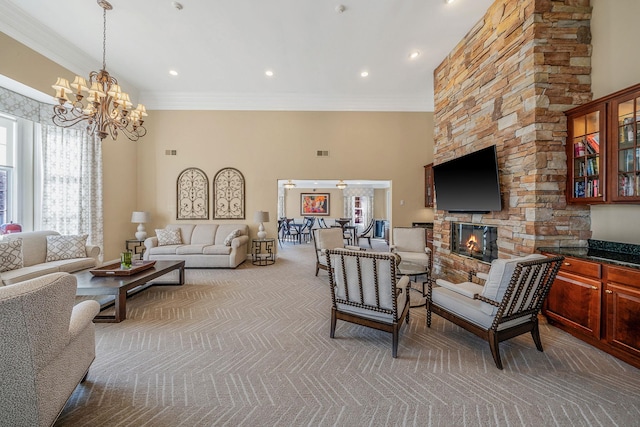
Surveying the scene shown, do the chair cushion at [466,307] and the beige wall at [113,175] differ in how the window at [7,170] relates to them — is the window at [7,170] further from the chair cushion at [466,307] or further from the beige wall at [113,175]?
the chair cushion at [466,307]

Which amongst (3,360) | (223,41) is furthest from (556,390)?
(223,41)

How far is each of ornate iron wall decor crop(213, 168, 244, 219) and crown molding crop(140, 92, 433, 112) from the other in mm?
1742

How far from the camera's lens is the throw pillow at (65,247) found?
4375 mm

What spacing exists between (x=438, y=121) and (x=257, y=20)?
3.81 m

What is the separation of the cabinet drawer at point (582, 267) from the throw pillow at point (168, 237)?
6959 millimetres

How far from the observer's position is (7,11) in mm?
3762

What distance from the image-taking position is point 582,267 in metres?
2.66

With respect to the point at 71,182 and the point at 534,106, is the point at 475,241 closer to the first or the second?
the point at 534,106

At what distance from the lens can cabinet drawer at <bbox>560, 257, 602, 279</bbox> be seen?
2.52 meters

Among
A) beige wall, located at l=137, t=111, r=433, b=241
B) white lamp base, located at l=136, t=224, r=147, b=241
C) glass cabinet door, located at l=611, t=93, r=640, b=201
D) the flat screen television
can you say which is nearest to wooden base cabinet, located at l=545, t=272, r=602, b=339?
glass cabinet door, located at l=611, t=93, r=640, b=201

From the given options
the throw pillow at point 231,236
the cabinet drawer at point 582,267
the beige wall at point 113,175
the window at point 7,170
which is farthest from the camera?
the throw pillow at point 231,236

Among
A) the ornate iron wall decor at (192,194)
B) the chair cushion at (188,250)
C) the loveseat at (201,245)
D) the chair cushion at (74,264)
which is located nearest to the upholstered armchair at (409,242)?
the loveseat at (201,245)

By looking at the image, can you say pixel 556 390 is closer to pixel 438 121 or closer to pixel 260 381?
pixel 260 381

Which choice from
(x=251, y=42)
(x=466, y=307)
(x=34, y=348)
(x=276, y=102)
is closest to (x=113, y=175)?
(x=276, y=102)
